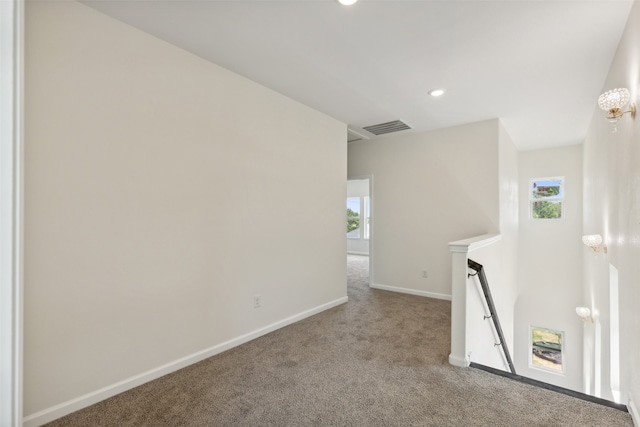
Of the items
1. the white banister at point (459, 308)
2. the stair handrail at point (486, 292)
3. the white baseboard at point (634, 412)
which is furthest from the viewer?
the stair handrail at point (486, 292)

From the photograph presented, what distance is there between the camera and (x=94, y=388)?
1951 mm

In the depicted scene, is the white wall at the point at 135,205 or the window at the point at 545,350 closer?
the white wall at the point at 135,205

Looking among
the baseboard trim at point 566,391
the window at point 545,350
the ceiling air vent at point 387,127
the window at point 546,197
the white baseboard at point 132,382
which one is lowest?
the window at point 545,350

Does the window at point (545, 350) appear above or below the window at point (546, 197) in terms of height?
below

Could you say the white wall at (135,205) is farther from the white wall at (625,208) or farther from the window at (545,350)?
the window at (545,350)

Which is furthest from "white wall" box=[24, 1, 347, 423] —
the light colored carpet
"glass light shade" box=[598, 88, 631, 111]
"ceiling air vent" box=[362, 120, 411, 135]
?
"glass light shade" box=[598, 88, 631, 111]

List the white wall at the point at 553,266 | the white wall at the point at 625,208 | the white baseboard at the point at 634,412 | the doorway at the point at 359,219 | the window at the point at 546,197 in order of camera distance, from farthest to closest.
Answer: the doorway at the point at 359,219 → the window at the point at 546,197 → the white wall at the point at 553,266 → the white wall at the point at 625,208 → the white baseboard at the point at 634,412

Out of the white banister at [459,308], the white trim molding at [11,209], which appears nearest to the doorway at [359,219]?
the white banister at [459,308]

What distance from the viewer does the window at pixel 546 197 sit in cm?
597

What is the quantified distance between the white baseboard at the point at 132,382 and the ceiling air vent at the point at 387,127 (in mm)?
2948

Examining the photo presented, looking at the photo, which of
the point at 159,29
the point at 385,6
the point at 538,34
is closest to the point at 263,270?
the point at 159,29

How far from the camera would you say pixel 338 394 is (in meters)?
2.06

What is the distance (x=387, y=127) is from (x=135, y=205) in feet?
11.4

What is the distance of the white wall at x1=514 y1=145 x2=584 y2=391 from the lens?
5.79 m
